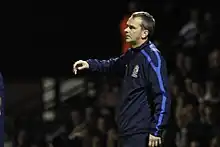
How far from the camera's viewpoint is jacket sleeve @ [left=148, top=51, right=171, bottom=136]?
18.8 ft

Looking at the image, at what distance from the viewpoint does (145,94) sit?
5.95 m

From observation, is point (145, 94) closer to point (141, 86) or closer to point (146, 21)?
point (141, 86)

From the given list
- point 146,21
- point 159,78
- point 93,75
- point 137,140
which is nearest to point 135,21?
point 146,21

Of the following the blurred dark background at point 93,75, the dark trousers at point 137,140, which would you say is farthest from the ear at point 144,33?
the blurred dark background at point 93,75

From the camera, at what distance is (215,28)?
40.3 ft

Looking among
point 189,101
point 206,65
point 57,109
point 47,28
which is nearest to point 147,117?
point 189,101

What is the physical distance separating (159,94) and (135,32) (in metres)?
0.56

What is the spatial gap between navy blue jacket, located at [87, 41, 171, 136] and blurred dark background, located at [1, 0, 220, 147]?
10.1ft

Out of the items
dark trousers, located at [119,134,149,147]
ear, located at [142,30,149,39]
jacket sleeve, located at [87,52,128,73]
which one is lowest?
dark trousers, located at [119,134,149,147]

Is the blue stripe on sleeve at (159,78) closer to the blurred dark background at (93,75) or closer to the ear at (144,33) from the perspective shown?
the ear at (144,33)

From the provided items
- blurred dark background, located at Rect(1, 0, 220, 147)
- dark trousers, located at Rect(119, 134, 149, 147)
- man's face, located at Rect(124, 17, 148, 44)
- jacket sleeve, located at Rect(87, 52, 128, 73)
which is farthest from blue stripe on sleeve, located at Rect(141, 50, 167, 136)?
blurred dark background, located at Rect(1, 0, 220, 147)

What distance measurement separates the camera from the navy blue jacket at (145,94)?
576 centimetres

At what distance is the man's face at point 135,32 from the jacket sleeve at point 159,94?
7.9 inches

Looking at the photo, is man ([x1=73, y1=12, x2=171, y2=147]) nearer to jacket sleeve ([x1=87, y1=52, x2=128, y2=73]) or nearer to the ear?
the ear
